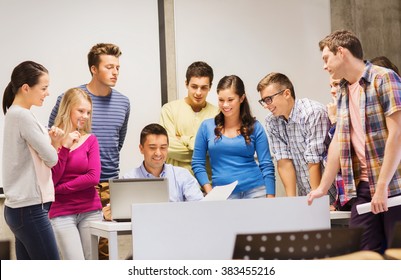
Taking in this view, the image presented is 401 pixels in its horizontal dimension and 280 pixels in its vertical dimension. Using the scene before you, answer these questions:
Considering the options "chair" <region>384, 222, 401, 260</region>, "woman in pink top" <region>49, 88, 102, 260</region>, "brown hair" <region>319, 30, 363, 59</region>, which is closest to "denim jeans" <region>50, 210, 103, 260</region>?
"woman in pink top" <region>49, 88, 102, 260</region>

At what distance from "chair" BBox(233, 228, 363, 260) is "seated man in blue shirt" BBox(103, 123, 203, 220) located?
180 centimetres

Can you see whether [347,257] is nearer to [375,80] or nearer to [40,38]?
[375,80]

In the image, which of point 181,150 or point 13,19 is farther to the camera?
point 13,19

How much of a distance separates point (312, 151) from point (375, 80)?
0.71 metres

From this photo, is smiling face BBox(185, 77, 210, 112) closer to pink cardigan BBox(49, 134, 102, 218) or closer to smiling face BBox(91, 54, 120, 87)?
smiling face BBox(91, 54, 120, 87)

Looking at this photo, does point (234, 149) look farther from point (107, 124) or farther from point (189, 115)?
point (107, 124)

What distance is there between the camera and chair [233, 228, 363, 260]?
1.31m

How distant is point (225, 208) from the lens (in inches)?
86.4

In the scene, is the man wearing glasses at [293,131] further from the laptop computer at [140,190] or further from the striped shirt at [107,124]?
the striped shirt at [107,124]

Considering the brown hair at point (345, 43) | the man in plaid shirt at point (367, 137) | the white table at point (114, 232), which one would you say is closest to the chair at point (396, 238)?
the man in plaid shirt at point (367, 137)

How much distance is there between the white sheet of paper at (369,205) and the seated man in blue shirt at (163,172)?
2.95 feet

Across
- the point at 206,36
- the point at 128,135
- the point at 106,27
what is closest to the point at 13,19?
the point at 106,27

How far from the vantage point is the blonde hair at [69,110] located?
10.3ft

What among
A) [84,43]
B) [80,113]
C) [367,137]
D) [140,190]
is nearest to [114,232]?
[140,190]
